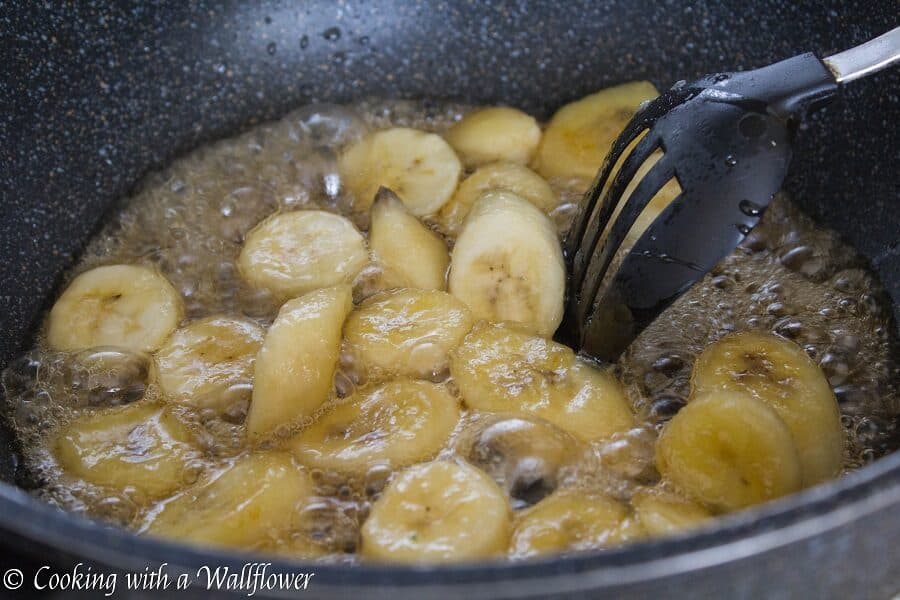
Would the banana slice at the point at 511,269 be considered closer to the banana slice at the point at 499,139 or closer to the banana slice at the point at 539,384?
the banana slice at the point at 539,384

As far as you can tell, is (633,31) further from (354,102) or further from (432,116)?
(354,102)

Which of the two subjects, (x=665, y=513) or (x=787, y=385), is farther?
(x=787, y=385)

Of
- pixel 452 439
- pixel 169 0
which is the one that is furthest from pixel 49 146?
pixel 452 439

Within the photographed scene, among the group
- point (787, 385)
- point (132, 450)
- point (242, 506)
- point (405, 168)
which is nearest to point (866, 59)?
point (787, 385)

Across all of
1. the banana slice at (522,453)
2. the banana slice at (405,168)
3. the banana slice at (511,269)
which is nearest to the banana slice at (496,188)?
the banana slice at (405,168)

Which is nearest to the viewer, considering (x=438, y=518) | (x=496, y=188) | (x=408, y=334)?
(x=438, y=518)

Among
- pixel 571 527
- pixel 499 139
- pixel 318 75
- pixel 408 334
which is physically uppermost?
→ pixel 318 75

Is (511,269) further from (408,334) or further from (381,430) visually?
(381,430)

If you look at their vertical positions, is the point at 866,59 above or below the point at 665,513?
above
